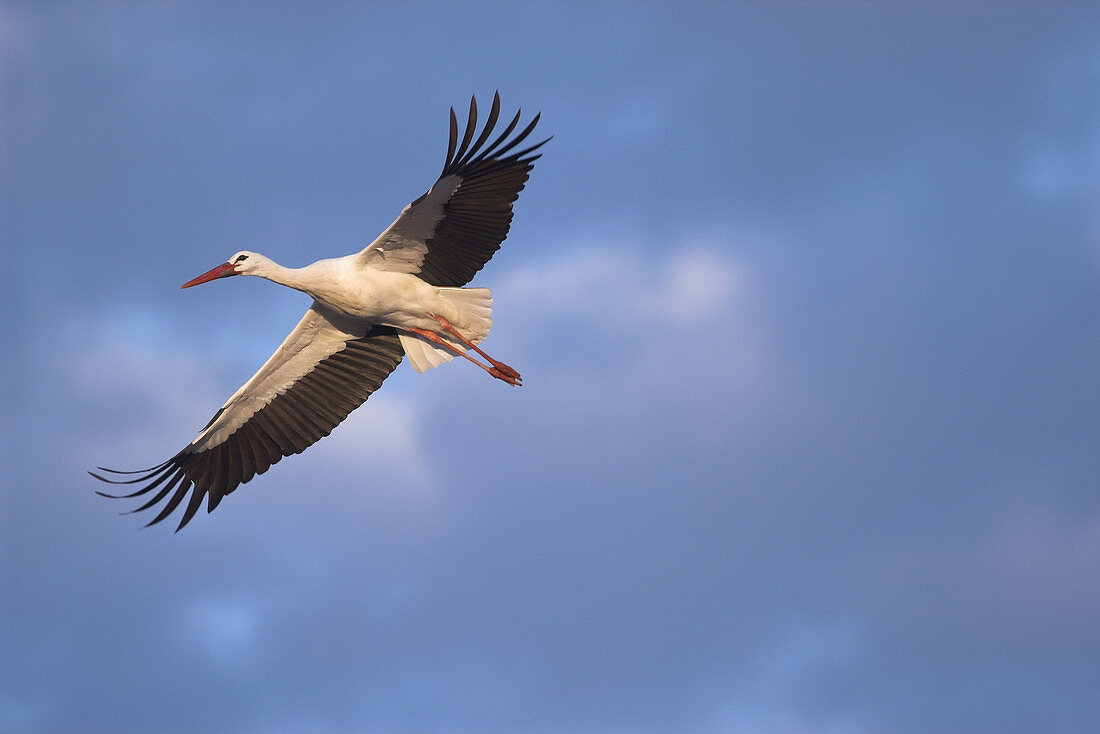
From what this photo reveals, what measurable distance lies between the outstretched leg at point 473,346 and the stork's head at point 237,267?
182 centimetres

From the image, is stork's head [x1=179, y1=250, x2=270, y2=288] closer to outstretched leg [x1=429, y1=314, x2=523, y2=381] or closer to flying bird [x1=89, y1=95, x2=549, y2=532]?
flying bird [x1=89, y1=95, x2=549, y2=532]

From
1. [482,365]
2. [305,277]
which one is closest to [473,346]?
[482,365]

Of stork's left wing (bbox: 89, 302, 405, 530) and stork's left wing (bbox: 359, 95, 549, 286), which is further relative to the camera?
stork's left wing (bbox: 89, 302, 405, 530)

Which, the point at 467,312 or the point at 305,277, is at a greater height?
the point at 467,312

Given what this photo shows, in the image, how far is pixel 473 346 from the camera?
41.5 feet

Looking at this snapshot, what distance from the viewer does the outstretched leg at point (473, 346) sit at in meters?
12.5

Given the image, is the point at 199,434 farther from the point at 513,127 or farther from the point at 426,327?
the point at 513,127

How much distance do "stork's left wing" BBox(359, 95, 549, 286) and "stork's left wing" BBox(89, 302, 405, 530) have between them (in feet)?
3.46

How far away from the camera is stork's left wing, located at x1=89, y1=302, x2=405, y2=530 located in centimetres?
1298

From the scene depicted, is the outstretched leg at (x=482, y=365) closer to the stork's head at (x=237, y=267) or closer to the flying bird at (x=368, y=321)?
the flying bird at (x=368, y=321)

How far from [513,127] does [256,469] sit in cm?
448

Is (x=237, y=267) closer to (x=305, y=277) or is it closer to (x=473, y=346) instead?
(x=305, y=277)

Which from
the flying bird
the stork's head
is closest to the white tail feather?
the flying bird

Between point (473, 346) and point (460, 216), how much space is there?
140cm
